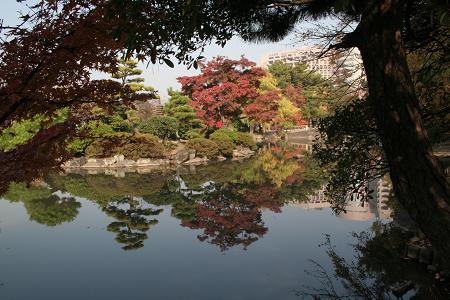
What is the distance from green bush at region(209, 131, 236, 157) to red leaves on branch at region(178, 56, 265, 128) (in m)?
2.73

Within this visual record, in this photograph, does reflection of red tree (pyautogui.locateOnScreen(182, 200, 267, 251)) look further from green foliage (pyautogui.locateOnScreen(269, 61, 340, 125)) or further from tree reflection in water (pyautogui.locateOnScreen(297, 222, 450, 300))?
green foliage (pyautogui.locateOnScreen(269, 61, 340, 125))

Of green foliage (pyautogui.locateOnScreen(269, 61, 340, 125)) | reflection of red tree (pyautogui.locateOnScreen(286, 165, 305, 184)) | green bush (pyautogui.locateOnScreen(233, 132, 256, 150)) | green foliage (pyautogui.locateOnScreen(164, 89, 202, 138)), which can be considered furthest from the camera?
green foliage (pyautogui.locateOnScreen(269, 61, 340, 125))

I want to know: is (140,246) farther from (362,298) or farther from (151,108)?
(151,108)

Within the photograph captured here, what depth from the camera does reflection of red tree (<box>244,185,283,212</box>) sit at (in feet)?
36.1

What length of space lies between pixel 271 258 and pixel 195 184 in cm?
776

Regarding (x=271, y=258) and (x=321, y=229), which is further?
(x=321, y=229)

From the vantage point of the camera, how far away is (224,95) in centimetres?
2466

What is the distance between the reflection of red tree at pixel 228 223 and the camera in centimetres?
821

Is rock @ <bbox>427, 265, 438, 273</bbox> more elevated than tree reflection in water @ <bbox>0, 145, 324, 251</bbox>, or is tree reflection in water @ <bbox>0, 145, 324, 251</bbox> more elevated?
tree reflection in water @ <bbox>0, 145, 324, 251</bbox>

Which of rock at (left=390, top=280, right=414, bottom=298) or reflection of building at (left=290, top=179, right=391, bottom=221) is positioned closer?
rock at (left=390, top=280, right=414, bottom=298)

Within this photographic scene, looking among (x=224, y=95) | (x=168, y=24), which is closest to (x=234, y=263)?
(x=168, y=24)

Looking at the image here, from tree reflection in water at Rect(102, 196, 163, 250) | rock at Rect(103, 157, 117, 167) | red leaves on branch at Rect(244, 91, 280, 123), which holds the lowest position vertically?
tree reflection in water at Rect(102, 196, 163, 250)

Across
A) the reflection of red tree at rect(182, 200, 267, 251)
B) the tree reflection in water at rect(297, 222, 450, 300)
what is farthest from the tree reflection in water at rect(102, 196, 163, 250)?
the tree reflection in water at rect(297, 222, 450, 300)

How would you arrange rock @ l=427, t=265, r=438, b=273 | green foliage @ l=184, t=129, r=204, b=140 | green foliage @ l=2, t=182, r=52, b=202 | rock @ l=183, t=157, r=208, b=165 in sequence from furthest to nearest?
green foliage @ l=184, t=129, r=204, b=140 → rock @ l=183, t=157, r=208, b=165 → green foliage @ l=2, t=182, r=52, b=202 → rock @ l=427, t=265, r=438, b=273
